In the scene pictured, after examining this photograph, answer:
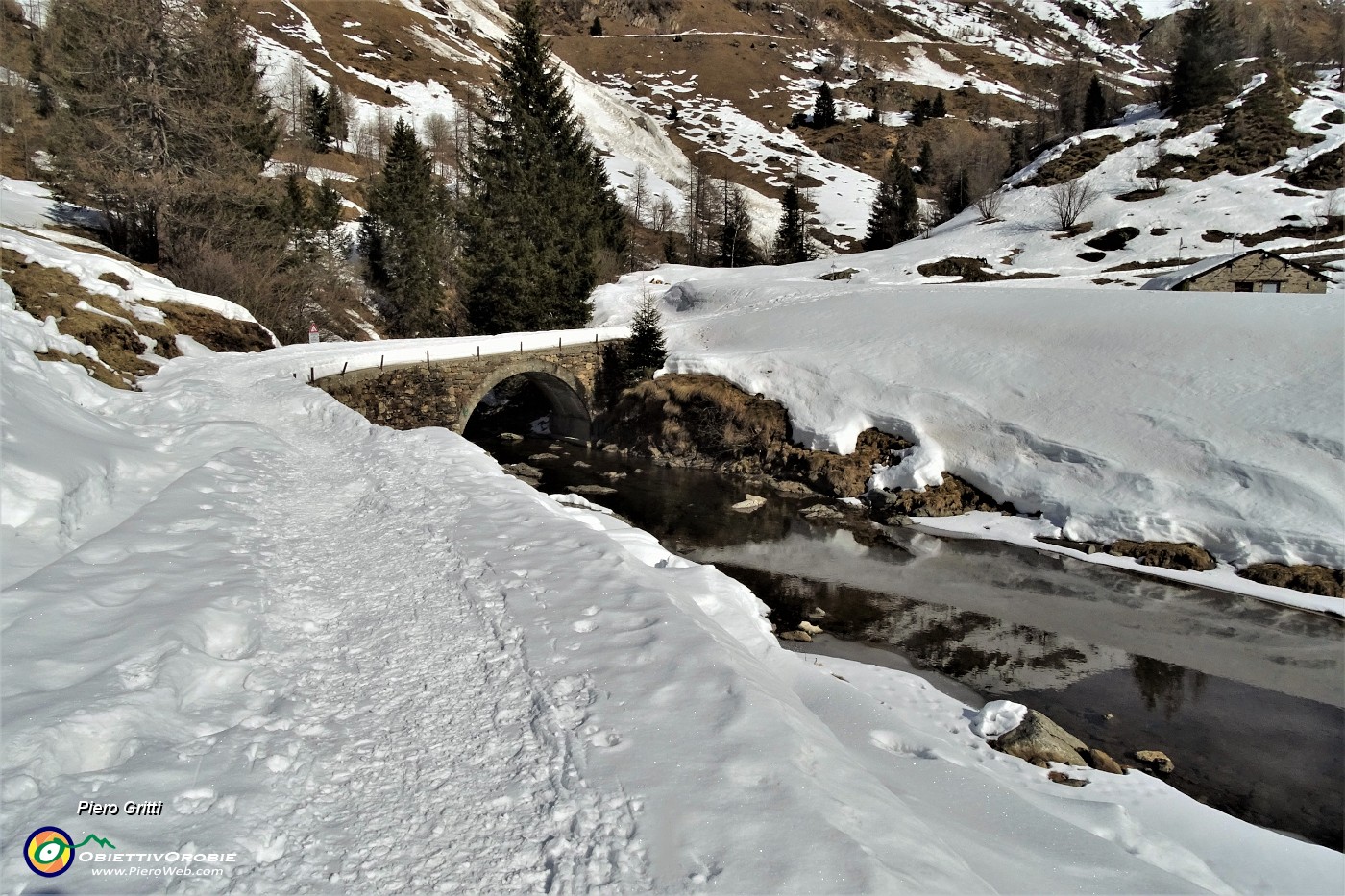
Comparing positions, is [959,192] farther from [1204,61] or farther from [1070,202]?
[1204,61]

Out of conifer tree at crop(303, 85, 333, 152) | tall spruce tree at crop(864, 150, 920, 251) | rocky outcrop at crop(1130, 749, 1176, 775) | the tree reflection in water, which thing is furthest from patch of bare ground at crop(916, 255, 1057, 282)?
conifer tree at crop(303, 85, 333, 152)

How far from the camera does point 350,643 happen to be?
17.3 feet

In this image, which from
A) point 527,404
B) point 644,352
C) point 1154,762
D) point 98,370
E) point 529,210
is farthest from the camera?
point 527,404

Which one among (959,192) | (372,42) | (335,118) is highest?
(372,42)

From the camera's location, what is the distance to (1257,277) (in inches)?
1023

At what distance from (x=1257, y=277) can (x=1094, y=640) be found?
23058 millimetres

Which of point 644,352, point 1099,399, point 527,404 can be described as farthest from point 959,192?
point 1099,399

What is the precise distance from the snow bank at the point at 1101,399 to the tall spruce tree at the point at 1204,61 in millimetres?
38506

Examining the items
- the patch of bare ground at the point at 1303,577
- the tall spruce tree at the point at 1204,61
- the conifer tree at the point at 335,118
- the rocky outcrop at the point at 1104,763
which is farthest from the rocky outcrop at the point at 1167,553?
the conifer tree at the point at 335,118

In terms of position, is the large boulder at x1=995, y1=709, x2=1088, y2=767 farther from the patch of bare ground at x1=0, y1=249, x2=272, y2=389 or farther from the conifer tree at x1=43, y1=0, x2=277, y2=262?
the conifer tree at x1=43, y1=0, x2=277, y2=262

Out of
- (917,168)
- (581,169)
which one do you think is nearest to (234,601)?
(581,169)

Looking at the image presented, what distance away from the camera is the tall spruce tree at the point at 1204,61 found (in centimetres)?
4891

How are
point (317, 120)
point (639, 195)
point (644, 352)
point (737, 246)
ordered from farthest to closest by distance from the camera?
point (639, 195)
point (737, 246)
point (317, 120)
point (644, 352)

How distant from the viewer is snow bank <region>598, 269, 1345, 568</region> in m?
15.3
